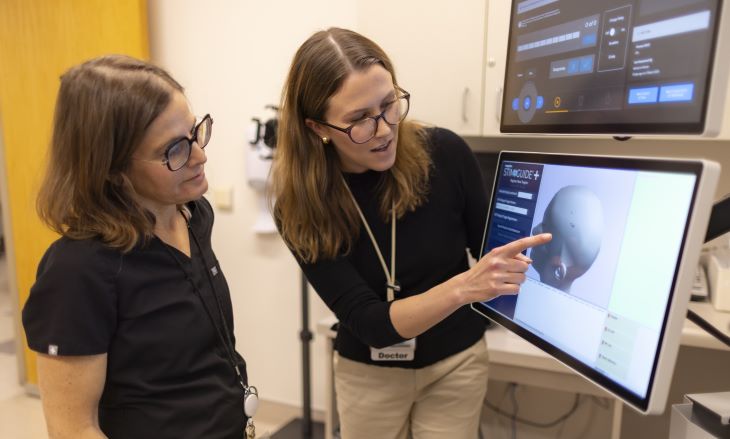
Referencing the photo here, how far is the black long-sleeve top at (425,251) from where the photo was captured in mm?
1162

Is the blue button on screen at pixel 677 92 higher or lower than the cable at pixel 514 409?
higher

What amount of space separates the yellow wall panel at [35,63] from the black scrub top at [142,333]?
72.1 inches

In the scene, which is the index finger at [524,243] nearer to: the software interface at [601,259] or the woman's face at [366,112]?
the software interface at [601,259]

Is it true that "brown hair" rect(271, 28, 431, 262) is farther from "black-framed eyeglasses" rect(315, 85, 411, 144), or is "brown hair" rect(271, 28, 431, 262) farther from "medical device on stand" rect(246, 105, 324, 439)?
"medical device on stand" rect(246, 105, 324, 439)

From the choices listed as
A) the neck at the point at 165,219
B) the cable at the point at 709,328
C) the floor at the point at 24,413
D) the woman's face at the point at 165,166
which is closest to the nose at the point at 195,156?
the woman's face at the point at 165,166

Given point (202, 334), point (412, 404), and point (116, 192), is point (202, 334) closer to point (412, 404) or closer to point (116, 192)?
point (116, 192)

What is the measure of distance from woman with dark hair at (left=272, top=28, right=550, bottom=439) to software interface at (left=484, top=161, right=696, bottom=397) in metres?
0.30

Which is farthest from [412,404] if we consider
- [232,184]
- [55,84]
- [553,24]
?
[55,84]

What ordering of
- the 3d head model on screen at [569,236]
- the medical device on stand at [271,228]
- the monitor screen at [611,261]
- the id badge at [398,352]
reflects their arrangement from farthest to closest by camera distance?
1. the medical device on stand at [271,228]
2. the id badge at [398,352]
3. the 3d head model on screen at [569,236]
4. the monitor screen at [611,261]

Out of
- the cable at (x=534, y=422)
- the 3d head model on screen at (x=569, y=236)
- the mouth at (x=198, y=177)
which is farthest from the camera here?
A: the cable at (x=534, y=422)

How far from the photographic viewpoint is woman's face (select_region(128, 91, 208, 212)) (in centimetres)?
89

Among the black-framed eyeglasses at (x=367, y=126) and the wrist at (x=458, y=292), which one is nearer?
the wrist at (x=458, y=292)

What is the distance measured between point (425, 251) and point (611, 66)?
0.57 m

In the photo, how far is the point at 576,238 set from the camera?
75 cm
